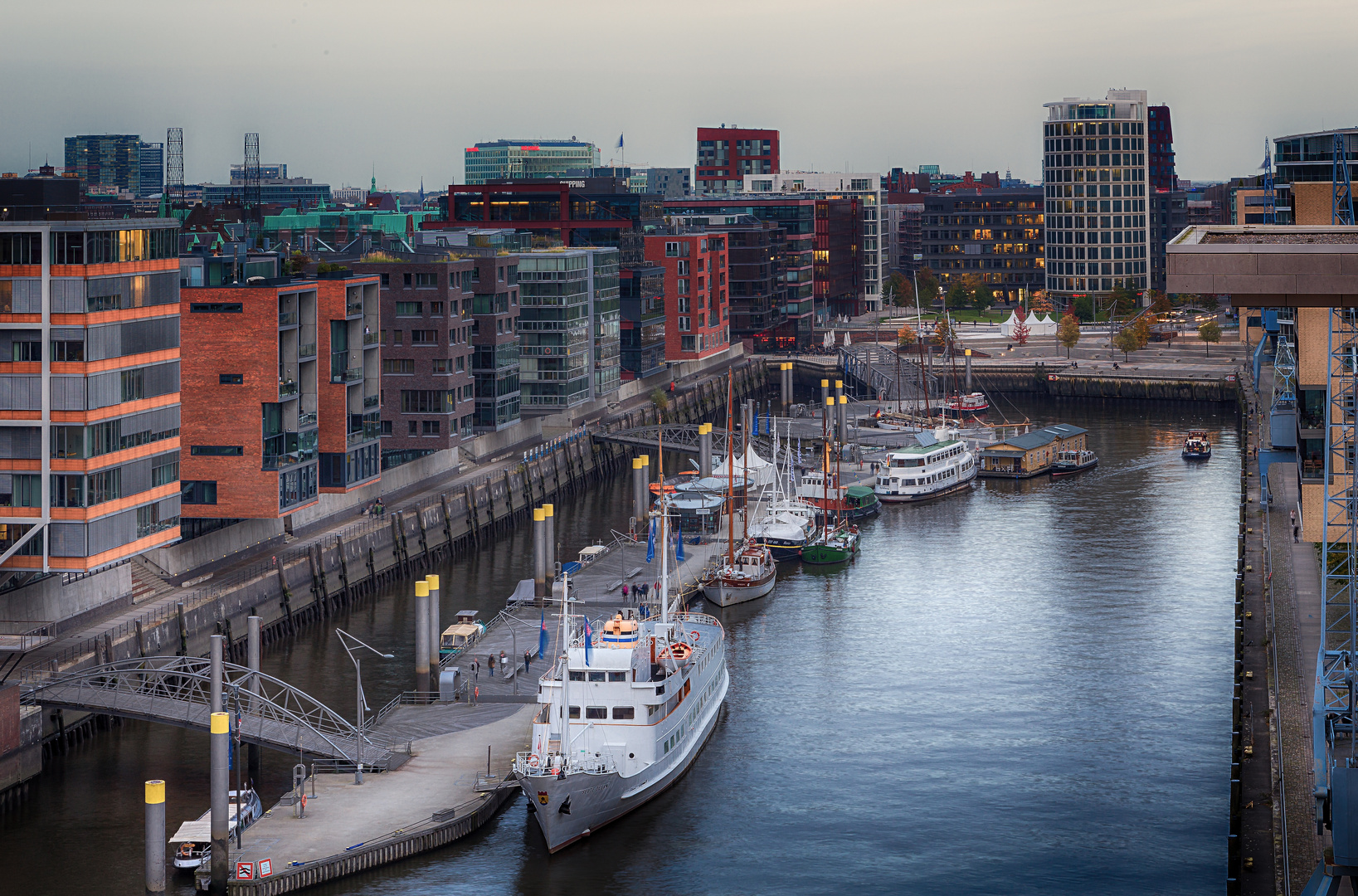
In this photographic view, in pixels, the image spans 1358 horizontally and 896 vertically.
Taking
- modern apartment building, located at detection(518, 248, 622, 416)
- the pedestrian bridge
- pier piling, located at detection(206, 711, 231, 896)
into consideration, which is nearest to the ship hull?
the pedestrian bridge

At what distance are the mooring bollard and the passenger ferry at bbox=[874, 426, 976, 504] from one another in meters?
80.4

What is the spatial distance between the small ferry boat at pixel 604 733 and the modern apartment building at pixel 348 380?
37.5 m

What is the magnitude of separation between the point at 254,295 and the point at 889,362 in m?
114

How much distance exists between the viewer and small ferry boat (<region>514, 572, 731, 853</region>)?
57094 mm

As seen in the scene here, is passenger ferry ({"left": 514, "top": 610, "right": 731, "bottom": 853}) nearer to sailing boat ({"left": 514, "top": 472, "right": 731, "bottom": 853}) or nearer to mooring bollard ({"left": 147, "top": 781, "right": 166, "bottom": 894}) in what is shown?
sailing boat ({"left": 514, "top": 472, "right": 731, "bottom": 853})

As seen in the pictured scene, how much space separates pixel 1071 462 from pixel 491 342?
153 feet

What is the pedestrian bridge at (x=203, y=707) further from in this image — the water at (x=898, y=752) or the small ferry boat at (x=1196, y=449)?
the small ferry boat at (x=1196, y=449)

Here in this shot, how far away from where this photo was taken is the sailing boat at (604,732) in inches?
2249

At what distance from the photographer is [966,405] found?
558 ft

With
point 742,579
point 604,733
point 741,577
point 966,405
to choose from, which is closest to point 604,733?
point 604,733

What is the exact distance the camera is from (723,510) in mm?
114062

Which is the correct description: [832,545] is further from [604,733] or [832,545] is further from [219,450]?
[604,733]

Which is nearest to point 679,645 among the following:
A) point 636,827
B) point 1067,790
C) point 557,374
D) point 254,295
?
point 636,827

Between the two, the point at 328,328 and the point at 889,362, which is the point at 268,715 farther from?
the point at 889,362
